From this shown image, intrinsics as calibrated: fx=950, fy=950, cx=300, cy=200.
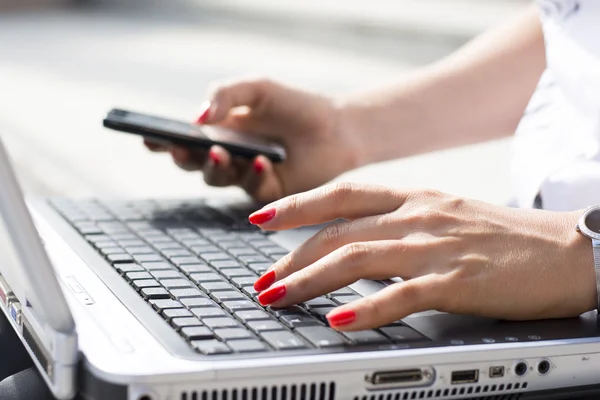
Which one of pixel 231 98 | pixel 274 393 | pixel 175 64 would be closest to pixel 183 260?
pixel 274 393

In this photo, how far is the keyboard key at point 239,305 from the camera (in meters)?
0.60

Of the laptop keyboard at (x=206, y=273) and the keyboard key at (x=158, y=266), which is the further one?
the keyboard key at (x=158, y=266)

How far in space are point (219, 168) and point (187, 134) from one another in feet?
0.30

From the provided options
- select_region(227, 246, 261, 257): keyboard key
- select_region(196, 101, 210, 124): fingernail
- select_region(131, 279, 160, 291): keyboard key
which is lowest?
select_region(227, 246, 261, 257): keyboard key

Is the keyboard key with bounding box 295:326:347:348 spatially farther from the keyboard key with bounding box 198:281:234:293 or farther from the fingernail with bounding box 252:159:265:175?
the fingernail with bounding box 252:159:265:175

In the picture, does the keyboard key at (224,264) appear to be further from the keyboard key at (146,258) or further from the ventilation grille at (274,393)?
the ventilation grille at (274,393)

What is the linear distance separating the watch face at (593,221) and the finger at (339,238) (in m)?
0.12

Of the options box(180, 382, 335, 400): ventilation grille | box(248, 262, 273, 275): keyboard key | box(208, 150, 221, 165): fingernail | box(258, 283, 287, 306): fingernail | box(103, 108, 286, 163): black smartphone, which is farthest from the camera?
box(208, 150, 221, 165): fingernail

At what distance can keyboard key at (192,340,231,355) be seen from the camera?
521mm

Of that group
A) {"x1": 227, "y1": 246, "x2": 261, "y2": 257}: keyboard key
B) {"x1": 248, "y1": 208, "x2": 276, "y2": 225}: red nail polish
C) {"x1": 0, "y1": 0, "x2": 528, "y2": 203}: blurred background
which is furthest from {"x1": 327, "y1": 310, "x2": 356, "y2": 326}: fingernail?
{"x1": 0, "y1": 0, "x2": 528, "y2": 203}: blurred background

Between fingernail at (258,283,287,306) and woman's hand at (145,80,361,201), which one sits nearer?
fingernail at (258,283,287,306)

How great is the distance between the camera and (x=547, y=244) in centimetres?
62

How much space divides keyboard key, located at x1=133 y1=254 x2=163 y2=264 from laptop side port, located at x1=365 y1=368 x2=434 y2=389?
25 cm

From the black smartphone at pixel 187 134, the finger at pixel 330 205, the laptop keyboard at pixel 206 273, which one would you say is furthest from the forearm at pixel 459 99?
the finger at pixel 330 205
